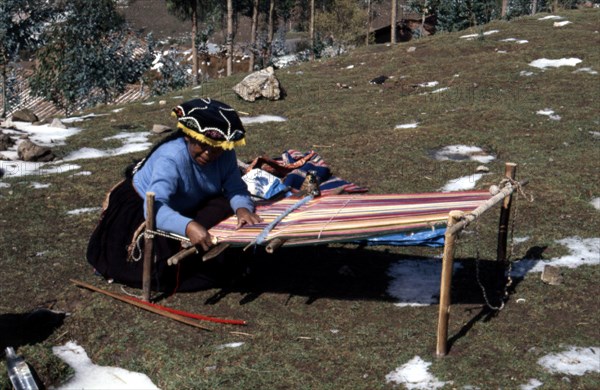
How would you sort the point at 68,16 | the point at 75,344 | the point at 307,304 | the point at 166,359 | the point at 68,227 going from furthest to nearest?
the point at 68,16, the point at 68,227, the point at 307,304, the point at 75,344, the point at 166,359

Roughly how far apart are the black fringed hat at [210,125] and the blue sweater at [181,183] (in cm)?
25

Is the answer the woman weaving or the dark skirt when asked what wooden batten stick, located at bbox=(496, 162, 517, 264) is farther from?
the dark skirt

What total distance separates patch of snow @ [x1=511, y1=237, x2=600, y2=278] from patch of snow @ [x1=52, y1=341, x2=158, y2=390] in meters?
3.23

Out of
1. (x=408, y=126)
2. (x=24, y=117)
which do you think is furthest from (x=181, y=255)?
(x=24, y=117)

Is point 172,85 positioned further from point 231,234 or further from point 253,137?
point 231,234

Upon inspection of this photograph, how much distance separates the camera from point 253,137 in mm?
11602

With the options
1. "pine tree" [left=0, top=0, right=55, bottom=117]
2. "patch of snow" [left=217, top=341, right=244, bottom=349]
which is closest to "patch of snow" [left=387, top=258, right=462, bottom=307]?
"patch of snow" [left=217, top=341, right=244, bottom=349]

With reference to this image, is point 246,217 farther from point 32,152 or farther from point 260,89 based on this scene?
point 260,89

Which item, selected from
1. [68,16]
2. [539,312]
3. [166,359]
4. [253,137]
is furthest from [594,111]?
[68,16]

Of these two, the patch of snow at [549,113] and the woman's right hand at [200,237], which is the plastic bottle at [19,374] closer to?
the woman's right hand at [200,237]

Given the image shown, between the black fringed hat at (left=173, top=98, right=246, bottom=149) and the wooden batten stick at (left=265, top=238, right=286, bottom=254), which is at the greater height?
the black fringed hat at (left=173, top=98, right=246, bottom=149)

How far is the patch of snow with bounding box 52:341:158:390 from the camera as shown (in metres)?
4.51

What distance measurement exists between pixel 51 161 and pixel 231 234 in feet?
20.8

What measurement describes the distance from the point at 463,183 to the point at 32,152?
620 cm
